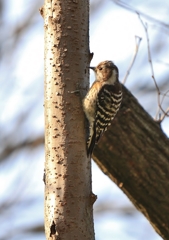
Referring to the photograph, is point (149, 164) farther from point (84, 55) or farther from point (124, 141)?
point (84, 55)

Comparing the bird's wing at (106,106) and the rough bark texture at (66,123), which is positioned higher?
the bird's wing at (106,106)

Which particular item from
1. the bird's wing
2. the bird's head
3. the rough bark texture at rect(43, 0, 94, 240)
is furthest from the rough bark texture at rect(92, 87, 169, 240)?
the rough bark texture at rect(43, 0, 94, 240)

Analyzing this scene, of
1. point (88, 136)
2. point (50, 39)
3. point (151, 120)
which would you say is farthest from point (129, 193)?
point (50, 39)

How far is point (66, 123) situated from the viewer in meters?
3.89

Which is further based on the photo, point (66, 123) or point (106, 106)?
point (106, 106)

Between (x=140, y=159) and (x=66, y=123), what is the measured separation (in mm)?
1454

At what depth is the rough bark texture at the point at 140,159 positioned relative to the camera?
5.10 m

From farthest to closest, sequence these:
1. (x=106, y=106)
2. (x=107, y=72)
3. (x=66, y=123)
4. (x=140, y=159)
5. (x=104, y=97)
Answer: (x=107, y=72)
(x=104, y=97)
(x=106, y=106)
(x=140, y=159)
(x=66, y=123)

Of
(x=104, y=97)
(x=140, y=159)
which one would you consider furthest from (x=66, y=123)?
(x=104, y=97)

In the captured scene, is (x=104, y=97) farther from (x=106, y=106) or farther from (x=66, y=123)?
(x=66, y=123)

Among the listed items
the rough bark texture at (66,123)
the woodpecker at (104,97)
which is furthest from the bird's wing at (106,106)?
the rough bark texture at (66,123)

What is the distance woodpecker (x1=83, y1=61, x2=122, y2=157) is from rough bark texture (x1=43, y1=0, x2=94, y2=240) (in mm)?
535

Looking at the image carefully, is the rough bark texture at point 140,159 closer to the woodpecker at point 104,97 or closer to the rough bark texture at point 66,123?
the woodpecker at point 104,97

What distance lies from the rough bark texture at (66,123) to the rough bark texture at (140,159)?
3.67ft
